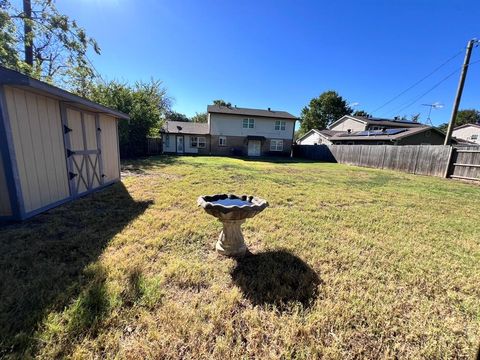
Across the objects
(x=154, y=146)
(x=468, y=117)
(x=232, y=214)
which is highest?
(x=468, y=117)

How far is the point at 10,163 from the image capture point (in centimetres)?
382

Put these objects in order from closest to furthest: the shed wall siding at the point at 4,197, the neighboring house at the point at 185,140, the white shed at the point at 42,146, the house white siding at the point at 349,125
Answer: the white shed at the point at 42,146
the shed wall siding at the point at 4,197
the neighboring house at the point at 185,140
the house white siding at the point at 349,125

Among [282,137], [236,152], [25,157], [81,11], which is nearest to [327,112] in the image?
[282,137]

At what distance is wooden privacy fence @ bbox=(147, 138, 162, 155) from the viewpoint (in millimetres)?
20672

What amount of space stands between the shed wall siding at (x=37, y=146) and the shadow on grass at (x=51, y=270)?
0.51m

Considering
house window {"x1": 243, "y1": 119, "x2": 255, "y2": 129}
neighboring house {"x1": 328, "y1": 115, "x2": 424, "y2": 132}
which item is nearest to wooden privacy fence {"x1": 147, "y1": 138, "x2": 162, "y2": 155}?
house window {"x1": 243, "y1": 119, "x2": 255, "y2": 129}

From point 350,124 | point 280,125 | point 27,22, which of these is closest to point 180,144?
point 280,125

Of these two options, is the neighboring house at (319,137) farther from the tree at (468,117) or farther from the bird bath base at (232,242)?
the tree at (468,117)

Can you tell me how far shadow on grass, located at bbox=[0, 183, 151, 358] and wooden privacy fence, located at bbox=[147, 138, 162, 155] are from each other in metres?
16.9

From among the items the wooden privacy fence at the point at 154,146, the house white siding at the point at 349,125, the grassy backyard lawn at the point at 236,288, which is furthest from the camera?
the house white siding at the point at 349,125

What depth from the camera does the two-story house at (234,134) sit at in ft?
79.9

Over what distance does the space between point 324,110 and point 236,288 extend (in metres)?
49.0

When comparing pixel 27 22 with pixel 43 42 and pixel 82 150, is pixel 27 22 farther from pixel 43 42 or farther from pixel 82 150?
pixel 82 150

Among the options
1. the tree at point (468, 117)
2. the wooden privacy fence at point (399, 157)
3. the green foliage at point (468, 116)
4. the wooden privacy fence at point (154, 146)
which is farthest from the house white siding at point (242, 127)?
the green foliage at point (468, 116)
